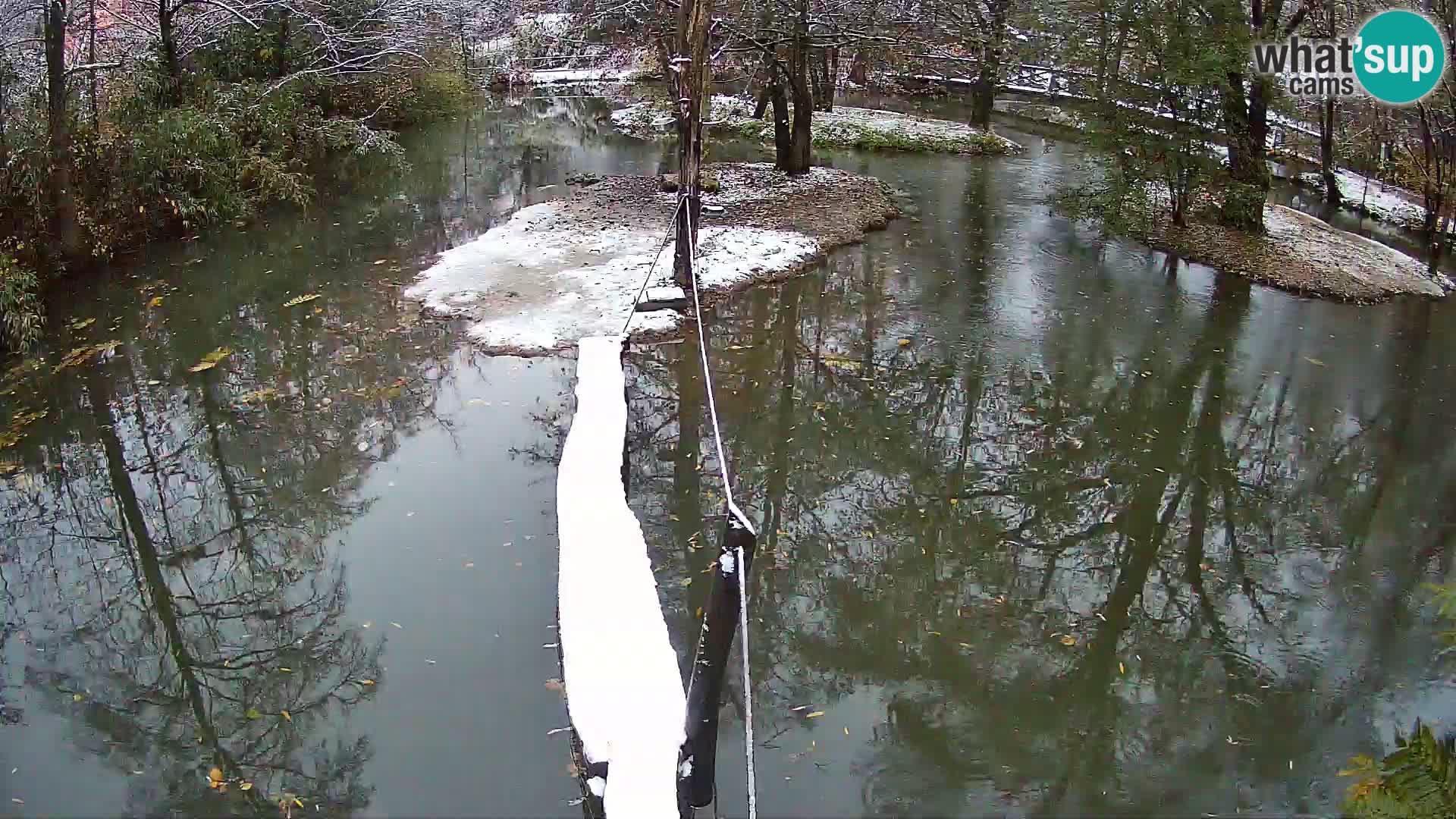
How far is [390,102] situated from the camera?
20859 mm

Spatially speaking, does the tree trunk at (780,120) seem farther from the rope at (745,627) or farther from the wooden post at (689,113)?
the rope at (745,627)

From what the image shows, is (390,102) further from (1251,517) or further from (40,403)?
(1251,517)

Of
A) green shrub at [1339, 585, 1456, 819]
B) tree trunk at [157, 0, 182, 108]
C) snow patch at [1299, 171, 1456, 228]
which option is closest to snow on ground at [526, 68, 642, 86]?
tree trunk at [157, 0, 182, 108]

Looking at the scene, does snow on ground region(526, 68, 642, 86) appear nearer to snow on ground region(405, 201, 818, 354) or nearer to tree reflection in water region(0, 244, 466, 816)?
snow on ground region(405, 201, 818, 354)

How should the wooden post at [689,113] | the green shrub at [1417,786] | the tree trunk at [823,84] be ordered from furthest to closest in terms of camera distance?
the tree trunk at [823,84]
the wooden post at [689,113]
the green shrub at [1417,786]

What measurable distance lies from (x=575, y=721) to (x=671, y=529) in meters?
2.87

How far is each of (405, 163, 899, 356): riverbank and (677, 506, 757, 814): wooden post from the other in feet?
15.2

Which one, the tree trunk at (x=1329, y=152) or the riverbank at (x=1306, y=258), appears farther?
the tree trunk at (x=1329, y=152)

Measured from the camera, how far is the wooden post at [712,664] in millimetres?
3061

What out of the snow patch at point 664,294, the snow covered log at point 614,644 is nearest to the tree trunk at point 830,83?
the snow patch at point 664,294

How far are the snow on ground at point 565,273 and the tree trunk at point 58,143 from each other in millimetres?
3804

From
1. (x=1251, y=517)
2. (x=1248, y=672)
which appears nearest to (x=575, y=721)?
(x=1248, y=672)

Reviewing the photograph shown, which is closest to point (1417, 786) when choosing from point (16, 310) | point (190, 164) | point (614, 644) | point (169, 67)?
point (614, 644)

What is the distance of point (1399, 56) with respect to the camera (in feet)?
43.3
